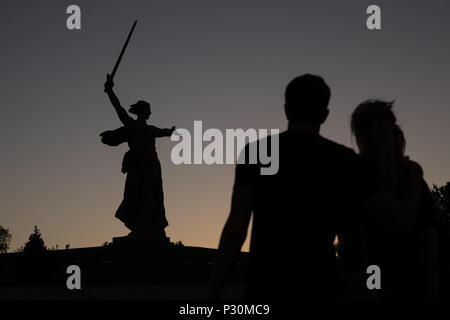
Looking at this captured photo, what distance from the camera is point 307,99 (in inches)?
123

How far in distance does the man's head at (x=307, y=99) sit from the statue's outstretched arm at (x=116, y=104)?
15.7 m

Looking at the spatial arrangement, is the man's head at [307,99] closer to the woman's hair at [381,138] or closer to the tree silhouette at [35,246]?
the woman's hair at [381,138]

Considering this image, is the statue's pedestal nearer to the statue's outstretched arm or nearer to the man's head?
the statue's outstretched arm

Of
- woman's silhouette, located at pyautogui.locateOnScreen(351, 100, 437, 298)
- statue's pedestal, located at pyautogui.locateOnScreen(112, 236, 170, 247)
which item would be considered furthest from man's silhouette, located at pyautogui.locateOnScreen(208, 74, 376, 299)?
statue's pedestal, located at pyautogui.locateOnScreen(112, 236, 170, 247)

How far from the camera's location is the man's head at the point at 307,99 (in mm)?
3123

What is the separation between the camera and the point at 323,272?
2.94 metres

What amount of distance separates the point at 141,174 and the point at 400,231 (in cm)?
1648

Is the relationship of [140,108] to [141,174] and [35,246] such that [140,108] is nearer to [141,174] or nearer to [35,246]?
[141,174]

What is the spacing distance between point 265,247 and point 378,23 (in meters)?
5.20

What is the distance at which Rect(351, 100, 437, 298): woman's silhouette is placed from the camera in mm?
3342

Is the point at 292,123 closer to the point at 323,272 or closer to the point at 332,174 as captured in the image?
the point at 332,174

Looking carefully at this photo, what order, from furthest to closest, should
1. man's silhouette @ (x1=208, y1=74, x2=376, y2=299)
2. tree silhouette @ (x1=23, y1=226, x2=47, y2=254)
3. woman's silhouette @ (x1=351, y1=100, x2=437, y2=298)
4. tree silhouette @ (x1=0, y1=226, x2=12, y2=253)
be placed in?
1. tree silhouette @ (x1=0, y1=226, x2=12, y2=253)
2. tree silhouette @ (x1=23, y1=226, x2=47, y2=254)
3. woman's silhouette @ (x1=351, y1=100, x2=437, y2=298)
4. man's silhouette @ (x1=208, y1=74, x2=376, y2=299)

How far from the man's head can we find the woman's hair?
0.42m

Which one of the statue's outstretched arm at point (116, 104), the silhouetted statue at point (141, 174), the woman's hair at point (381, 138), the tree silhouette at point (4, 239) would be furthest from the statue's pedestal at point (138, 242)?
the tree silhouette at point (4, 239)
